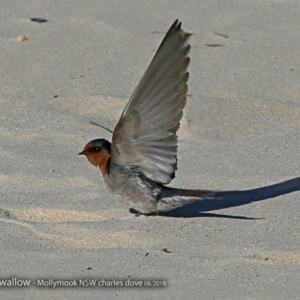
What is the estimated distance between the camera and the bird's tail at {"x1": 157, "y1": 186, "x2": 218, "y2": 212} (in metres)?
4.54

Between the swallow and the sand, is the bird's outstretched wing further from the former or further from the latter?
the sand

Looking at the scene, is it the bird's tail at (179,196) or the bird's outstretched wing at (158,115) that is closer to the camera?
the bird's outstretched wing at (158,115)

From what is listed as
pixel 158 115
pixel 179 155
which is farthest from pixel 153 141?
pixel 179 155

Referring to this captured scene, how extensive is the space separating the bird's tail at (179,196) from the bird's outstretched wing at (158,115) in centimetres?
7

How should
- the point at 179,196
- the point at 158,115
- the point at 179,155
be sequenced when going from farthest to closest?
the point at 179,155, the point at 179,196, the point at 158,115

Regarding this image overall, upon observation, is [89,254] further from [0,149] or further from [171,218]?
[0,149]

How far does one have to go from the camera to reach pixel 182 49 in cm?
423

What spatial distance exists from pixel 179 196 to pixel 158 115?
0.40 metres

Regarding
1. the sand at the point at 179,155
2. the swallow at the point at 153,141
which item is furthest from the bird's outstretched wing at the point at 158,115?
the sand at the point at 179,155

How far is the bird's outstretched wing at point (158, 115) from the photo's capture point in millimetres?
4258

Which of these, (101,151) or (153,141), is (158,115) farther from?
(101,151)

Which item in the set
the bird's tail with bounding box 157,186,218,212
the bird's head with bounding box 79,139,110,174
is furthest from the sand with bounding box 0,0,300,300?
the bird's head with bounding box 79,139,110,174

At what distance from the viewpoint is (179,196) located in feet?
14.9

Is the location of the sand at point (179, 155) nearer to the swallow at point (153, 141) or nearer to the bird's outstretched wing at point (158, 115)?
the swallow at point (153, 141)
